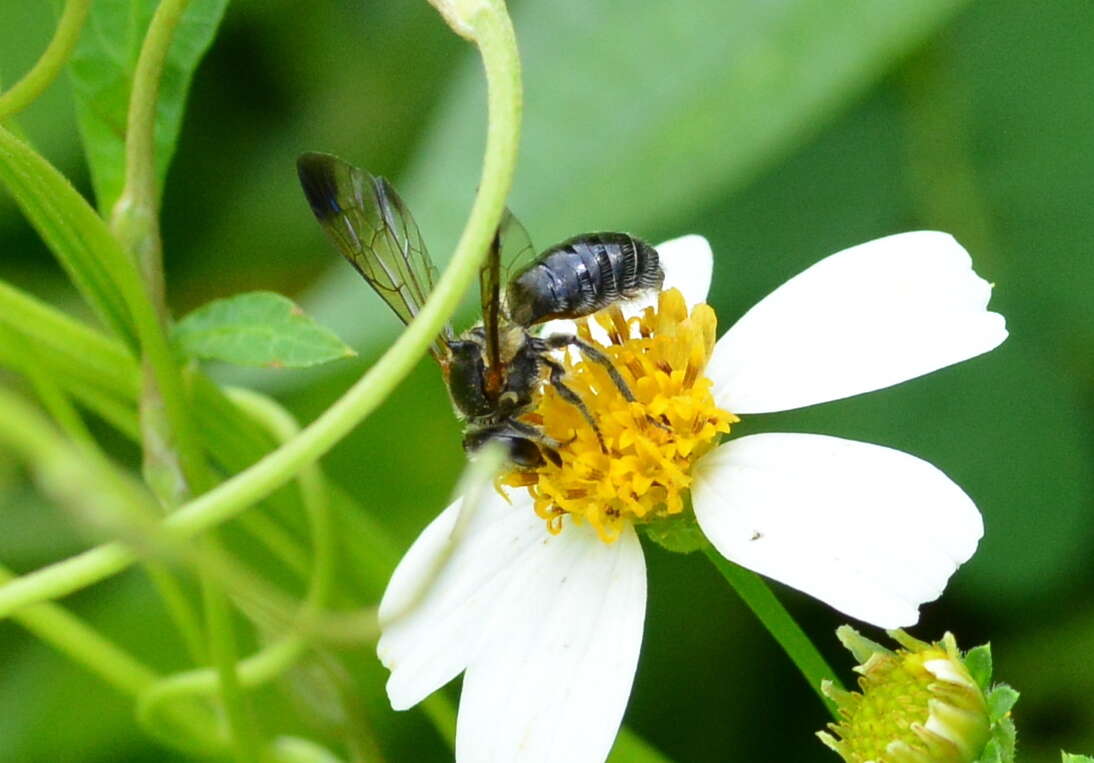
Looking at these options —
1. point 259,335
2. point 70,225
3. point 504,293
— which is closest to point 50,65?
point 70,225

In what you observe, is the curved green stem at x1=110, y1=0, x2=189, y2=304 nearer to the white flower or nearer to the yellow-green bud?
the white flower

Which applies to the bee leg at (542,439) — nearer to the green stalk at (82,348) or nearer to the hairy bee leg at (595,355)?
the hairy bee leg at (595,355)

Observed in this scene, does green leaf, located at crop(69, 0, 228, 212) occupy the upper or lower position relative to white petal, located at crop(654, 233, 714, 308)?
upper

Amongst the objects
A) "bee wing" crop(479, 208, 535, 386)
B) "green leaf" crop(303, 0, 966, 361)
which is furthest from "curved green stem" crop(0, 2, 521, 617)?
"green leaf" crop(303, 0, 966, 361)

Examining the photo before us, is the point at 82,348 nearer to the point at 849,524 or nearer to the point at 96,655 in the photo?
the point at 96,655

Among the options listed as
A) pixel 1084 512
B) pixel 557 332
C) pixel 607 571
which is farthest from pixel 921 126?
pixel 607 571

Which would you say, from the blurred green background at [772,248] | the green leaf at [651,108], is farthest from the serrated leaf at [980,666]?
the green leaf at [651,108]

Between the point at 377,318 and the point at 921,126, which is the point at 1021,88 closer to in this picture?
the point at 921,126
